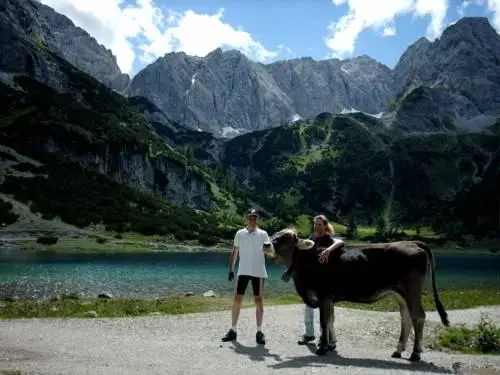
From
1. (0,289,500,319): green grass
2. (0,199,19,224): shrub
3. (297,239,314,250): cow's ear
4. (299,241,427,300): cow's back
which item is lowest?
(0,289,500,319): green grass

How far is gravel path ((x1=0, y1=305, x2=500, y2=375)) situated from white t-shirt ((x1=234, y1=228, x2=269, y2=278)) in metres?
2.70

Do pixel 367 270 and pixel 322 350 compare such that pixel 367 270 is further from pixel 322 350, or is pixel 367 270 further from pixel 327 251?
pixel 322 350

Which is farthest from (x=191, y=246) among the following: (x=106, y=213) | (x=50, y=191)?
(x=50, y=191)

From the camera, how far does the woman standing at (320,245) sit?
16.5 meters

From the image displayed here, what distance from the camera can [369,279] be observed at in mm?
16062

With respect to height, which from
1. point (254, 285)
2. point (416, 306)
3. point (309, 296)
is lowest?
point (416, 306)

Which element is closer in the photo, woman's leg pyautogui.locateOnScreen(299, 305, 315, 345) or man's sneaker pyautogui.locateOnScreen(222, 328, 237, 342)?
man's sneaker pyautogui.locateOnScreen(222, 328, 237, 342)

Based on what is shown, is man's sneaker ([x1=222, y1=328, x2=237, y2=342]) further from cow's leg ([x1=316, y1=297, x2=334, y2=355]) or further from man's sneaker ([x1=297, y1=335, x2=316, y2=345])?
cow's leg ([x1=316, y1=297, x2=334, y2=355])

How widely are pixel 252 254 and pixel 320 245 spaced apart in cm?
271

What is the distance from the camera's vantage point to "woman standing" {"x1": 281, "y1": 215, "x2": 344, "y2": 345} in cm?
1655

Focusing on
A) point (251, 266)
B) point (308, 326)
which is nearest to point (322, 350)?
point (308, 326)

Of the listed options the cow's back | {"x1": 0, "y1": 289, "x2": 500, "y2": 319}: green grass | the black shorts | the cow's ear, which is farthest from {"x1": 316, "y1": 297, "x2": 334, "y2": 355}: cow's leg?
{"x1": 0, "y1": 289, "x2": 500, "y2": 319}: green grass

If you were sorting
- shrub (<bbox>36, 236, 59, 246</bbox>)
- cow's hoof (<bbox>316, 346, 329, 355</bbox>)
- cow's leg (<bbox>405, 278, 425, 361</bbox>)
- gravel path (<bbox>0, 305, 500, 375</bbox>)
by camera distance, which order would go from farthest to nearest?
shrub (<bbox>36, 236, 59, 246</bbox>), cow's hoof (<bbox>316, 346, 329, 355</bbox>), cow's leg (<bbox>405, 278, 425, 361</bbox>), gravel path (<bbox>0, 305, 500, 375</bbox>)

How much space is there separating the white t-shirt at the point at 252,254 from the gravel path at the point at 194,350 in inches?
106
